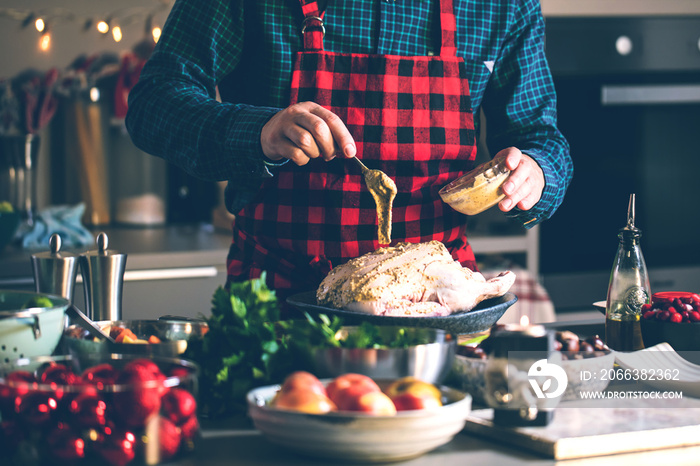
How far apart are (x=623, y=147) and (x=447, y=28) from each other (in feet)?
4.01

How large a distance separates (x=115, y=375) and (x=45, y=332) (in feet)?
0.74

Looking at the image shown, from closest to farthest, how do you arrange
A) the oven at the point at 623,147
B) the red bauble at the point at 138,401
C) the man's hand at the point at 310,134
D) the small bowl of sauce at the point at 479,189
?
the red bauble at the point at 138,401 < the man's hand at the point at 310,134 < the small bowl of sauce at the point at 479,189 < the oven at the point at 623,147

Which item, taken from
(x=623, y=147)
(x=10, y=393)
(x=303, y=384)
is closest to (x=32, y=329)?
(x=10, y=393)

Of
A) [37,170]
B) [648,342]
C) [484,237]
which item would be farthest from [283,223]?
[37,170]

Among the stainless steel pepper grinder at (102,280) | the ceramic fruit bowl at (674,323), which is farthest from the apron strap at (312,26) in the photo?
the ceramic fruit bowl at (674,323)

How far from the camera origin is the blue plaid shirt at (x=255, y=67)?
141 centimetres

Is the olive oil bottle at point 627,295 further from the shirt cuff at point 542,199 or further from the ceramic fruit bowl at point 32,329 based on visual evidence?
the ceramic fruit bowl at point 32,329

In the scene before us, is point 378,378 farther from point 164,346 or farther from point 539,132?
point 539,132

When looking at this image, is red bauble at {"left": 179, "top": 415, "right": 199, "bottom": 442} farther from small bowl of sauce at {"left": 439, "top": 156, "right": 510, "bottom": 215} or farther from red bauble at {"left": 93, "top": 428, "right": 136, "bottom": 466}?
small bowl of sauce at {"left": 439, "top": 156, "right": 510, "bottom": 215}

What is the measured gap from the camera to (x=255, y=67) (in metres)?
1.53

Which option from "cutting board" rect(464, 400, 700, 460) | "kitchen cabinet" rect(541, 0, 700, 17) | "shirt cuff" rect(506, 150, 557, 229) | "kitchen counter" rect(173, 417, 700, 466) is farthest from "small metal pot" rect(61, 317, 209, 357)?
"kitchen cabinet" rect(541, 0, 700, 17)

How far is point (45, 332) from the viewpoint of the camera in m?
0.93

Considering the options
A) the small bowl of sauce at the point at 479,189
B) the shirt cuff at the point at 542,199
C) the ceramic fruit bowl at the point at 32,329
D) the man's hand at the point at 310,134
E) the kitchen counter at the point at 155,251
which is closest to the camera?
the ceramic fruit bowl at the point at 32,329

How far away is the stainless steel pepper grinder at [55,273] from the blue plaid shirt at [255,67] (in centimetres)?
33
